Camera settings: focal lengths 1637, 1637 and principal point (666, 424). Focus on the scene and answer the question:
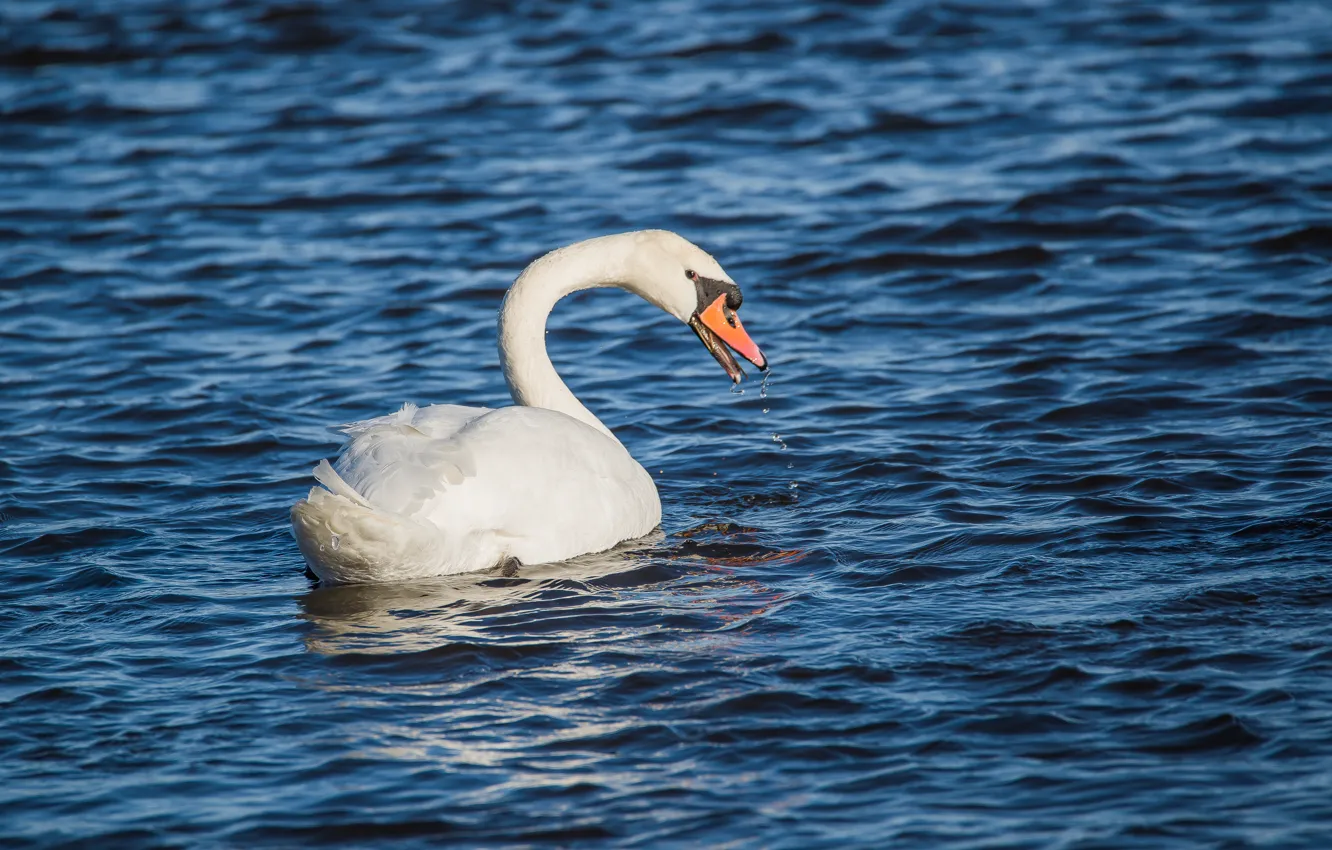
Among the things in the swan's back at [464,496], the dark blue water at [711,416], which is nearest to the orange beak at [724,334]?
the dark blue water at [711,416]

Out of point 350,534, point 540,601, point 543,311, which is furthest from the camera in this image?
point 543,311

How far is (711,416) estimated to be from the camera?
9.81 metres

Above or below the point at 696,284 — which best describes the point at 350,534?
below

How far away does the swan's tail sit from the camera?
21.1ft

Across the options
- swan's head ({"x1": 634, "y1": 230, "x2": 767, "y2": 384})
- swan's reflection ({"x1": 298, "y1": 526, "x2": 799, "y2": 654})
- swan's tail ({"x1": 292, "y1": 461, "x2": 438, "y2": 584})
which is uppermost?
swan's head ({"x1": 634, "y1": 230, "x2": 767, "y2": 384})

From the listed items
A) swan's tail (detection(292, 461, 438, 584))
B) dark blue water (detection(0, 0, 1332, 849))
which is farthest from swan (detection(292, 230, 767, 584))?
dark blue water (detection(0, 0, 1332, 849))

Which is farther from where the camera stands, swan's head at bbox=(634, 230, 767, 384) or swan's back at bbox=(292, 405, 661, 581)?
swan's head at bbox=(634, 230, 767, 384)

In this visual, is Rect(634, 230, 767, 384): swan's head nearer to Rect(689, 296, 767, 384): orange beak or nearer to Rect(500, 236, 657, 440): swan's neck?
Rect(689, 296, 767, 384): orange beak

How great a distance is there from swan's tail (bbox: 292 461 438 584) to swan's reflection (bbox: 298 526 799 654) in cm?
19

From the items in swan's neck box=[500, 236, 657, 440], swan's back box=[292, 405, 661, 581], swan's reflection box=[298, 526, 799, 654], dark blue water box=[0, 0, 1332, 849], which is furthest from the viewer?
swan's neck box=[500, 236, 657, 440]

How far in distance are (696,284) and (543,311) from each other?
0.78 metres

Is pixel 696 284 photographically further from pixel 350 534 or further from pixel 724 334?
pixel 350 534

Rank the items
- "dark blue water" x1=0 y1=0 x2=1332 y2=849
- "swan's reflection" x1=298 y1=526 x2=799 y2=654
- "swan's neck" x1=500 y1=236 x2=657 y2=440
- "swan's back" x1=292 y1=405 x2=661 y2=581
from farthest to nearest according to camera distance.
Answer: "swan's neck" x1=500 y1=236 x2=657 y2=440 → "swan's back" x1=292 y1=405 x2=661 y2=581 → "swan's reflection" x1=298 y1=526 x2=799 y2=654 → "dark blue water" x1=0 y1=0 x2=1332 y2=849

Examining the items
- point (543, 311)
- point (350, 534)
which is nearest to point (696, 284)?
point (543, 311)
